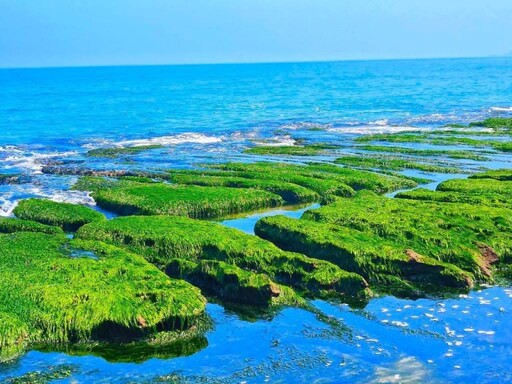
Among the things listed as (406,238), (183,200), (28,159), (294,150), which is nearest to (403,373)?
(406,238)

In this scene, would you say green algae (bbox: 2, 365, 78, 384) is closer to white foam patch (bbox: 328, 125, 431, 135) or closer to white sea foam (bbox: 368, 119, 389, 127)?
white foam patch (bbox: 328, 125, 431, 135)

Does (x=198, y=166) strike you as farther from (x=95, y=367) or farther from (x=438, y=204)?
(x=95, y=367)

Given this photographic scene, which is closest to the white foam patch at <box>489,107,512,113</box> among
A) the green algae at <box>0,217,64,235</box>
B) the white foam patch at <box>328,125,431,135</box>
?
the white foam patch at <box>328,125,431,135</box>

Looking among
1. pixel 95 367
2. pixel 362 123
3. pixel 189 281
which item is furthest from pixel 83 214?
pixel 362 123

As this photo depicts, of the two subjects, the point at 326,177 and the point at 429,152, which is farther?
the point at 429,152

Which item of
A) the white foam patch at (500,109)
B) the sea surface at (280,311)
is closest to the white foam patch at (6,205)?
the sea surface at (280,311)

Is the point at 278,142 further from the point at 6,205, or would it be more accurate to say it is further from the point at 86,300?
the point at 86,300
